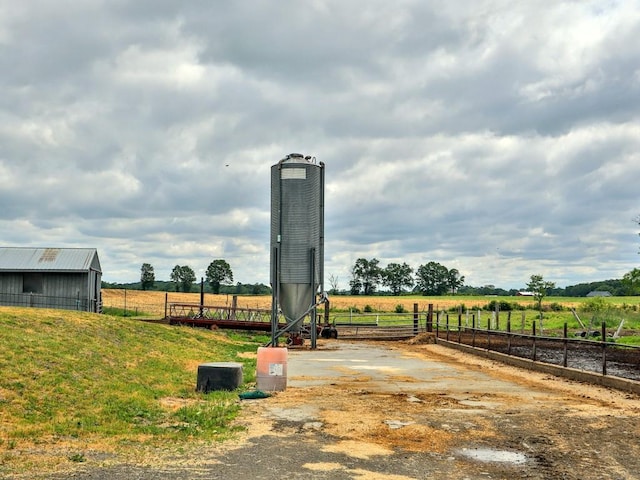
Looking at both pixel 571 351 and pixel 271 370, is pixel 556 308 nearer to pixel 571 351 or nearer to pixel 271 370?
pixel 571 351

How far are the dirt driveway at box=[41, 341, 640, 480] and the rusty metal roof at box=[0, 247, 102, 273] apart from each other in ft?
81.5

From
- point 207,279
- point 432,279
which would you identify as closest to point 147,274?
point 207,279

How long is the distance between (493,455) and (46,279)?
33988mm

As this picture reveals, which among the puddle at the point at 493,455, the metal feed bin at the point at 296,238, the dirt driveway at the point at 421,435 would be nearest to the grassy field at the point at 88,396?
the dirt driveway at the point at 421,435

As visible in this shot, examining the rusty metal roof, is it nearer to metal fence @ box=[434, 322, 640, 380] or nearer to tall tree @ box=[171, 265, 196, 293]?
metal fence @ box=[434, 322, 640, 380]

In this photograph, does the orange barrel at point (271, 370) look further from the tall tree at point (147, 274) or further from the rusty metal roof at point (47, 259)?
the tall tree at point (147, 274)

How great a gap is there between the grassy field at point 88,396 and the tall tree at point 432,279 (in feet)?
455

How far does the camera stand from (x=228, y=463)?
8172 mm

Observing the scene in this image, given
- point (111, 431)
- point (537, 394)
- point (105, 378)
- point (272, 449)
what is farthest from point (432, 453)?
point (105, 378)

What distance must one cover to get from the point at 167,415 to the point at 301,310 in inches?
723

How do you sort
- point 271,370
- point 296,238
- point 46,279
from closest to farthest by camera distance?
point 271,370, point 296,238, point 46,279

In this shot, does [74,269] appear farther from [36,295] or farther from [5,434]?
[5,434]

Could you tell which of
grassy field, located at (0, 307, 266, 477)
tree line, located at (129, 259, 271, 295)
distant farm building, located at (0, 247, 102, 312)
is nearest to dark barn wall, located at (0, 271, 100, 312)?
distant farm building, located at (0, 247, 102, 312)

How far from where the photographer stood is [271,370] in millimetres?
14594
